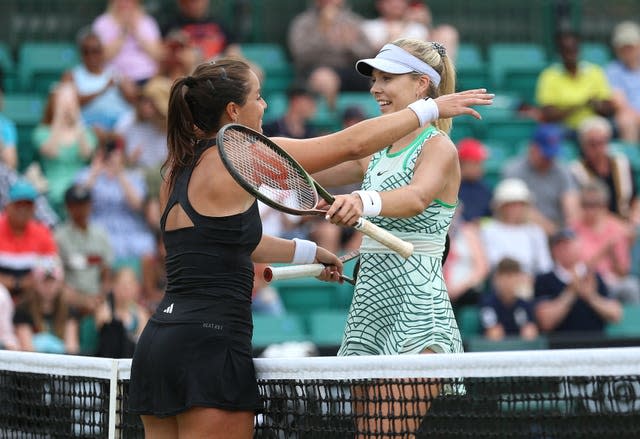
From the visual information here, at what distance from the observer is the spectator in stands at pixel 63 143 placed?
10.2 metres

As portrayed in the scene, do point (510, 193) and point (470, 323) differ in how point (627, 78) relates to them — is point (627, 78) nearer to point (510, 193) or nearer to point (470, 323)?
point (510, 193)

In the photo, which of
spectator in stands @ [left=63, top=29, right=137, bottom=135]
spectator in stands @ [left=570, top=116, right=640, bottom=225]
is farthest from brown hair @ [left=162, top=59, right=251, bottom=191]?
spectator in stands @ [left=570, top=116, right=640, bottom=225]

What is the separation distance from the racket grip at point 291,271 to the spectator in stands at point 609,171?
6.98m

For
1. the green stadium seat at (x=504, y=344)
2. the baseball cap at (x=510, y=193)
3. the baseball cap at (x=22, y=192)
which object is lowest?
the green stadium seat at (x=504, y=344)

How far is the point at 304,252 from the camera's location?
4.70 m

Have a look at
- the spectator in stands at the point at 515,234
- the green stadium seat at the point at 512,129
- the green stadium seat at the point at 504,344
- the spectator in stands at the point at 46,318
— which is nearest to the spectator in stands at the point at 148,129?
the spectator in stands at the point at 46,318

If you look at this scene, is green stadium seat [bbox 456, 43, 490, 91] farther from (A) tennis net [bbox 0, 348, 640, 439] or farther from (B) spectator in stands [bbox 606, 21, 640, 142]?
(A) tennis net [bbox 0, 348, 640, 439]

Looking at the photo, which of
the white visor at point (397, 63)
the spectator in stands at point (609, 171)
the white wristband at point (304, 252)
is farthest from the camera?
the spectator in stands at point (609, 171)

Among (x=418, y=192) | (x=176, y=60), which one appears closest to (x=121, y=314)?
(x=176, y=60)

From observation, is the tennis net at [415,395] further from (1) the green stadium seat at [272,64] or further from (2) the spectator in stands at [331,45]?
(1) the green stadium seat at [272,64]

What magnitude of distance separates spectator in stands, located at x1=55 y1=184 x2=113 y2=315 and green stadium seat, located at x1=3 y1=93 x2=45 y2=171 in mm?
1321

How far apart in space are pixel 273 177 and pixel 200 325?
22.6 inches

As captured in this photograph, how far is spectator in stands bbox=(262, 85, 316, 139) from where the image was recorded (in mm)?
10711

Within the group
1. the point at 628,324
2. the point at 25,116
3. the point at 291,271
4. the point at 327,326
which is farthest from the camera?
the point at 25,116
